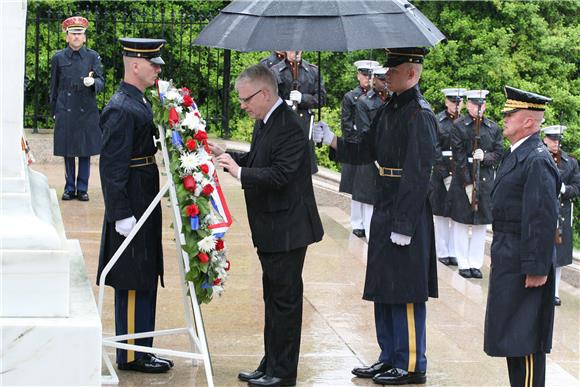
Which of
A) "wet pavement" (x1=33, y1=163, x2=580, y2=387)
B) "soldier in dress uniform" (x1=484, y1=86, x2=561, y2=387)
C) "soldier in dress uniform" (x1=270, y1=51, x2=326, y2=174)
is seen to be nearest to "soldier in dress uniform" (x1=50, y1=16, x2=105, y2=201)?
"wet pavement" (x1=33, y1=163, x2=580, y2=387)

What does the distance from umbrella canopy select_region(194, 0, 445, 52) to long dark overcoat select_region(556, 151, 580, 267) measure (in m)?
6.06

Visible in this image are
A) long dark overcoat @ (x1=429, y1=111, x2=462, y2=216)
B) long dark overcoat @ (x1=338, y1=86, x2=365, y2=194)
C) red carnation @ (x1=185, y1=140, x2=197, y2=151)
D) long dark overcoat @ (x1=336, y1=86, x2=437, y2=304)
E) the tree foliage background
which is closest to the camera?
red carnation @ (x1=185, y1=140, x2=197, y2=151)

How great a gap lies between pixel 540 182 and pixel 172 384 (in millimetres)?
2419

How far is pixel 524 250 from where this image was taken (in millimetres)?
6473

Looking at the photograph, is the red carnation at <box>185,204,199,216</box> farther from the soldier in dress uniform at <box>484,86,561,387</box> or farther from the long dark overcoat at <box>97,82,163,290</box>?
the soldier in dress uniform at <box>484,86,561,387</box>

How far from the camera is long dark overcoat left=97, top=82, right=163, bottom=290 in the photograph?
6883 mm

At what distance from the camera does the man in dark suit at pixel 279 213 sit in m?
6.82

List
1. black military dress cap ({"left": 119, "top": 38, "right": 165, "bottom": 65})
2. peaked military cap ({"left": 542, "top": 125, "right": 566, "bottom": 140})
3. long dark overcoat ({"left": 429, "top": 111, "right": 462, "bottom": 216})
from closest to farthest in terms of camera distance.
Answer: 1. black military dress cap ({"left": 119, "top": 38, "right": 165, "bottom": 65})
2. peaked military cap ({"left": 542, "top": 125, "right": 566, "bottom": 140})
3. long dark overcoat ({"left": 429, "top": 111, "right": 462, "bottom": 216})

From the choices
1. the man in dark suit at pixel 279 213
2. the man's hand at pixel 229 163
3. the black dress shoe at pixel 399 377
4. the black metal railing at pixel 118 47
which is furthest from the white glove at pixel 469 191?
Answer: the man's hand at pixel 229 163

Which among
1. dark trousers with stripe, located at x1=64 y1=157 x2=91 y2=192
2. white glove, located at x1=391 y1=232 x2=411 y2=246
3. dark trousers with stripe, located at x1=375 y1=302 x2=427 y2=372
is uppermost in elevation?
white glove, located at x1=391 y1=232 x2=411 y2=246

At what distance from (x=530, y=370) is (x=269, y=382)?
151cm

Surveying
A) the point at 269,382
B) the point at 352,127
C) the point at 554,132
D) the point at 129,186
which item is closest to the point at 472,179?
the point at 554,132

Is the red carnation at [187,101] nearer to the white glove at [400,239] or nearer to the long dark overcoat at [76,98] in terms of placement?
the white glove at [400,239]

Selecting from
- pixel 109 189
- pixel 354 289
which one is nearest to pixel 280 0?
pixel 109 189
